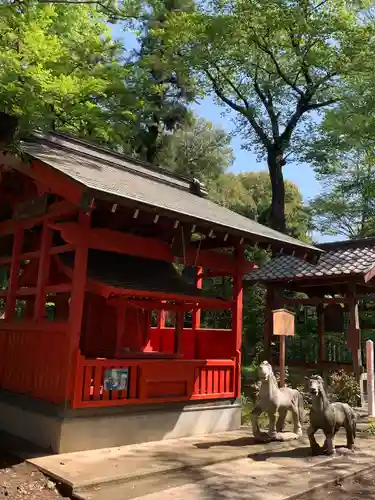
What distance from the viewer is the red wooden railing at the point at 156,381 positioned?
22.0 feet

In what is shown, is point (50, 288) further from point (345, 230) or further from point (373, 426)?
point (345, 230)

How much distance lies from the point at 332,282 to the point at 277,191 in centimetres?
806

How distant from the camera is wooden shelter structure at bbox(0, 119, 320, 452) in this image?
262 inches

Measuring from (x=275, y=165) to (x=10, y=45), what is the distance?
12933mm

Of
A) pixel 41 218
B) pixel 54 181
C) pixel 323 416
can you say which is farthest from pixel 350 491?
pixel 41 218

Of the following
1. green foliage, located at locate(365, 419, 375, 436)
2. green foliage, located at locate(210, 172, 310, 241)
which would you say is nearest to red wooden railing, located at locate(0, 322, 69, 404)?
green foliage, located at locate(365, 419, 375, 436)

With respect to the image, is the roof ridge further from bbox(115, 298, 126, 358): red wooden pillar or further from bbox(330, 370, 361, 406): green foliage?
bbox(330, 370, 361, 406): green foliage

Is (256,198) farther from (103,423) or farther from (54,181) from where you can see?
(103,423)

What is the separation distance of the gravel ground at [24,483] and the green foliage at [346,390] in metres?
8.38

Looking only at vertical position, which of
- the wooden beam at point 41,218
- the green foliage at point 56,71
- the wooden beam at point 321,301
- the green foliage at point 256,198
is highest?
the green foliage at point 256,198

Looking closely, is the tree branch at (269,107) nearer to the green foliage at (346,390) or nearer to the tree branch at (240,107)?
the tree branch at (240,107)

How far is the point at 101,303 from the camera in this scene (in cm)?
913

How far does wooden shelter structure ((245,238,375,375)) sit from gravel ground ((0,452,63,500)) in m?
8.34

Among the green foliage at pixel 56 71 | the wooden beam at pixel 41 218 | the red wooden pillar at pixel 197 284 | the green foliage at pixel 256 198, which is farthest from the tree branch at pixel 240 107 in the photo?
the wooden beam at pixel 41 218
